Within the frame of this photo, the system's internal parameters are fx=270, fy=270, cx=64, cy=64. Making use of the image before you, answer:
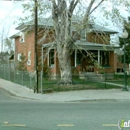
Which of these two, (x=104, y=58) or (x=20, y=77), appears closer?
(x=20, y=77)

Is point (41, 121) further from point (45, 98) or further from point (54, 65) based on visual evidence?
point (54, 65)

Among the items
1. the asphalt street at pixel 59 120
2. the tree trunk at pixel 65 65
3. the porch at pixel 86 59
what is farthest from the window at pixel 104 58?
the asphalt street at pixel 59 120

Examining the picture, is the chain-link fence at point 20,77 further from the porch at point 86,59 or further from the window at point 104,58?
the window at point 104,58

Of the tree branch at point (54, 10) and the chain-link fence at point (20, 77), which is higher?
the tree branch at point (54, 10)

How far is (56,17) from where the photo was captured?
18688mm

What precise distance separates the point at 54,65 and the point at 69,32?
996 centimetres

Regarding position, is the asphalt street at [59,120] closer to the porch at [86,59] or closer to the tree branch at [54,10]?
the tree branch at [54,10]

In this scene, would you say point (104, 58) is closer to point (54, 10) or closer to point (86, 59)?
point (86, 59)

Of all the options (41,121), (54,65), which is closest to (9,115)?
(41,121)

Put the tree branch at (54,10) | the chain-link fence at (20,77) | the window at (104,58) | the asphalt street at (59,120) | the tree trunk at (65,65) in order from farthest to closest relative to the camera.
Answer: the window at (104,58) → the chain-link fence at (20,77) → the tree trunk at (65,65) → the tree branch at (54,10) → the asphalt street at (59,120)

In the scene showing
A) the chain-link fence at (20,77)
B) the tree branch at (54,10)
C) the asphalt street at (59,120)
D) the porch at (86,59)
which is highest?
the tree branch at (54,10)

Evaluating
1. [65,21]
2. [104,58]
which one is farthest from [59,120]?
[104,58]

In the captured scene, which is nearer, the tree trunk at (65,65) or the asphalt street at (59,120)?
the asphalt street at (59,120)

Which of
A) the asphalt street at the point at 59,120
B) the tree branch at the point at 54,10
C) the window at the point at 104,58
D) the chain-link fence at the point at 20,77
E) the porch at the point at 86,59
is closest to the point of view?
the asphalt street at the point at 59,120
